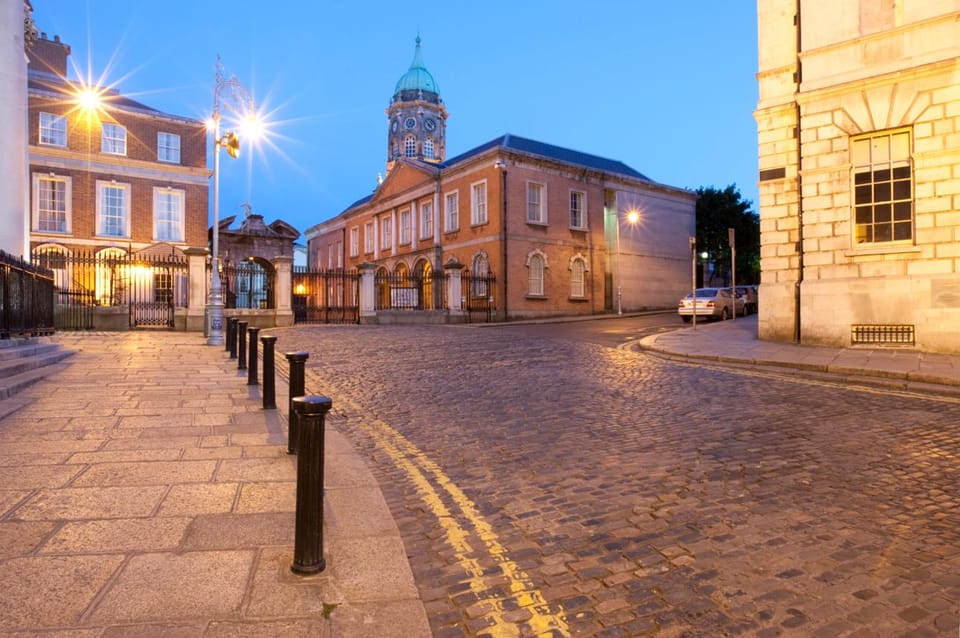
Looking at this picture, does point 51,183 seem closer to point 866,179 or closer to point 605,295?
point 605,295

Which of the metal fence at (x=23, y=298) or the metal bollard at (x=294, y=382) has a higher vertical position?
the metal fence at (x=23, y=298)

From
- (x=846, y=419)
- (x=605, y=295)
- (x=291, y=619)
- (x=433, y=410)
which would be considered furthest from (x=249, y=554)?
(x=605, y=295)

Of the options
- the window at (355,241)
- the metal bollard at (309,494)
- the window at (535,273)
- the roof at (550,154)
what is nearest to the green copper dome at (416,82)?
the window at (355,241)

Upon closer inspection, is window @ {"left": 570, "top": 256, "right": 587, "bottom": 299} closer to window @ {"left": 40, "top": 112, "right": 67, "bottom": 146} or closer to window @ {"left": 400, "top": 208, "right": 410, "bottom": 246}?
window @ {"left": 400, "top": 208, "right": 410, "bottom": 246}

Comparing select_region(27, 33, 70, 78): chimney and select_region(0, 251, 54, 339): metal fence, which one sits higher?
select_region(27, 33, 70, 78): chimney

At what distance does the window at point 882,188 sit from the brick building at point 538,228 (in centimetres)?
1963

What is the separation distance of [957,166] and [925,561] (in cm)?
1187

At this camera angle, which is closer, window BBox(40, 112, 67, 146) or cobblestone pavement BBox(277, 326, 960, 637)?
cobblestone pavement BBox(277, 326, 960, 637)

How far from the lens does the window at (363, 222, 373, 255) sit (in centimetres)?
4575

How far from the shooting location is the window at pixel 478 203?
33031 millimetres

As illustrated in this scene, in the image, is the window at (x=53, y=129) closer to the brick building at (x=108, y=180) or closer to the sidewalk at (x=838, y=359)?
the brick building at (x=108, y=180)

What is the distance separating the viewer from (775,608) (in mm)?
2609

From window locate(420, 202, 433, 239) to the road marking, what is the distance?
33064 millimetres

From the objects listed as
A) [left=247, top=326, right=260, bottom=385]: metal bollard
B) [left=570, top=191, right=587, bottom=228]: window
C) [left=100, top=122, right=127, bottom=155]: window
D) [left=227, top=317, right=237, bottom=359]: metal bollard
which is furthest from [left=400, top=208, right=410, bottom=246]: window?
[left=247, top=326, right=260, bottom=385]: metal bollard
